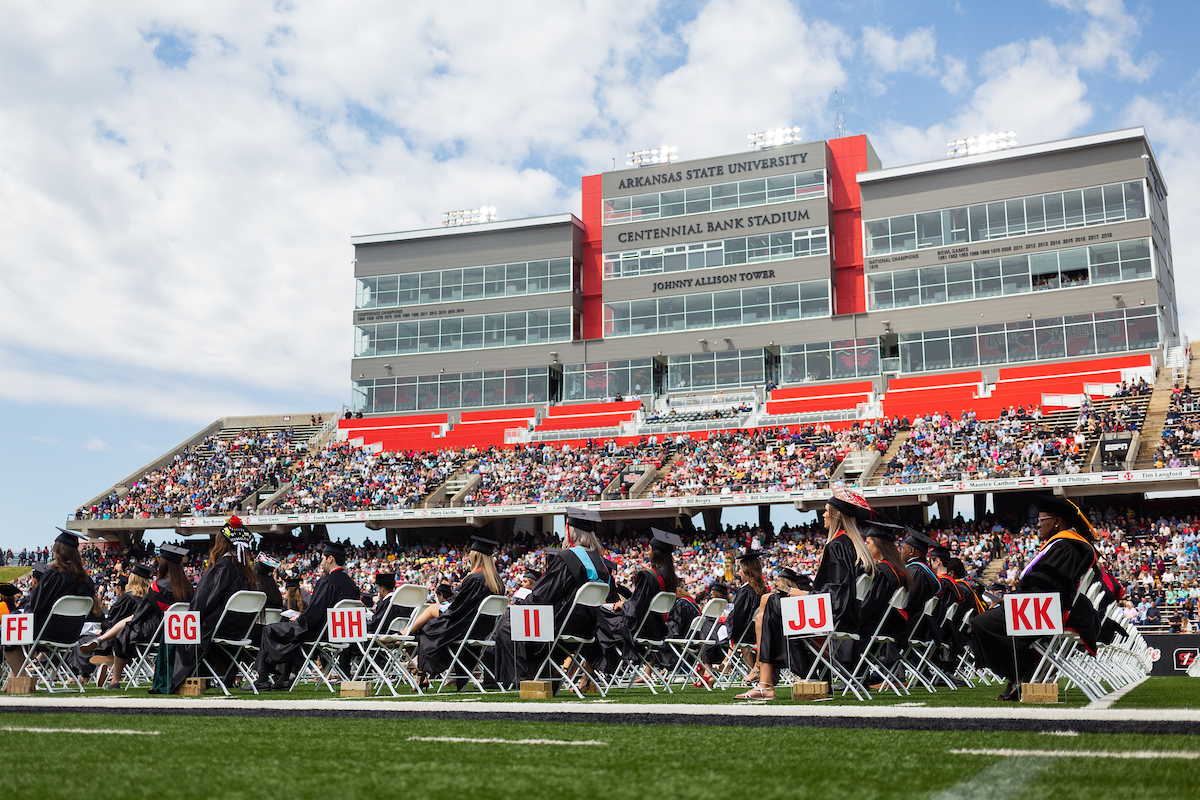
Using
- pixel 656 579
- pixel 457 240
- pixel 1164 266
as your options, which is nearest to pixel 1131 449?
pixel 1164 266

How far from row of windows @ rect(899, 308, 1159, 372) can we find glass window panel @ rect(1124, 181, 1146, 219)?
146 inches

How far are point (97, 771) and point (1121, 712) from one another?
5229 millimetres

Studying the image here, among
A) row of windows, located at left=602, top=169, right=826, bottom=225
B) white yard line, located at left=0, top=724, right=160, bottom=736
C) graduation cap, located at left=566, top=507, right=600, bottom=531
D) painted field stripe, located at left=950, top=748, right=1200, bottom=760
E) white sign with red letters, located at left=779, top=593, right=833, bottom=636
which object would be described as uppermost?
row of windows, located at left=602, top=169, right=826, bottom=225

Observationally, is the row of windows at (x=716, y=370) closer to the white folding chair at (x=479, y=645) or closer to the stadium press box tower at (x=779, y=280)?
the stadium press box tower at (x=779, y=280)

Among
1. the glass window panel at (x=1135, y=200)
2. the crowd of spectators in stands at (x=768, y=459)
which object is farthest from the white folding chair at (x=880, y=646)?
the glass window panel at (x=1135, y=200)

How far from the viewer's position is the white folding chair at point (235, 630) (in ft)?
34.3

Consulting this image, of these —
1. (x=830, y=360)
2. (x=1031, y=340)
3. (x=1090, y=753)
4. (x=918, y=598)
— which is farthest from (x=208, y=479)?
(x=1090, y=753)

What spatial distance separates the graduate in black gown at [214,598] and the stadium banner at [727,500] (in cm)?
1965

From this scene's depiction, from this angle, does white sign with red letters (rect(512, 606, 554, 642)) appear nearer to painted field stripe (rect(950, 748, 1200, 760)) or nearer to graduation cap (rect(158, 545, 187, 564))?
graduation cap (rect(158, 545, 187, 564))

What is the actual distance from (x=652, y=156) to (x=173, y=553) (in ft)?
131

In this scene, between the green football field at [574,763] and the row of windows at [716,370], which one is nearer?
the green football field at [574,763]

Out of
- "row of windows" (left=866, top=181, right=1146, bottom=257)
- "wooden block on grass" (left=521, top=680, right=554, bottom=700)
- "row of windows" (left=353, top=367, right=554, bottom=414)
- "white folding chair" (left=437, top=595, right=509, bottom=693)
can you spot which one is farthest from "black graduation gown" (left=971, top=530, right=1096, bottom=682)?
"row of windows" (left=353, top=367, right=554, bottom=414)

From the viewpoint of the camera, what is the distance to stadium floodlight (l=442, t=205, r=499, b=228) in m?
50.6

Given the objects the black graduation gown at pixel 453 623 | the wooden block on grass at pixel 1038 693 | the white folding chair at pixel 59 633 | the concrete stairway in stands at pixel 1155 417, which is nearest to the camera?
the wooden block on grass at pixel 1038 693
